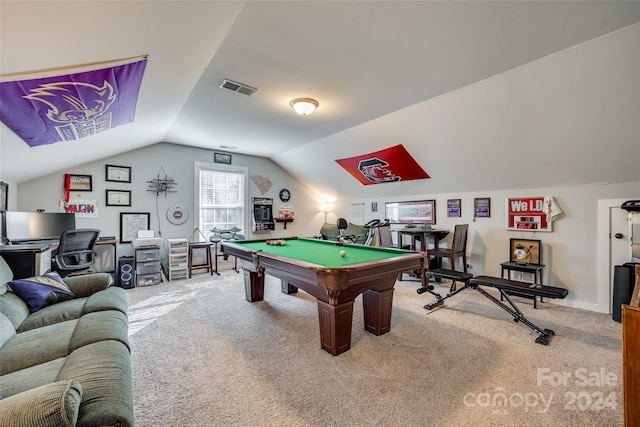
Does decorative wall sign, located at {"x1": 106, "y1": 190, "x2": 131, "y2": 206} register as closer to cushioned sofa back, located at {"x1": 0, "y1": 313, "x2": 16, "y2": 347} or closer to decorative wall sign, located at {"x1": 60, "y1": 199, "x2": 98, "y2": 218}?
decorative wall sign, located at {"x1": 60, "y1": 199, "x2": 98, "y2": 218}

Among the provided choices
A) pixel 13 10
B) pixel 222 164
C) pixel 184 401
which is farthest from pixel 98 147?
pixel 184 401

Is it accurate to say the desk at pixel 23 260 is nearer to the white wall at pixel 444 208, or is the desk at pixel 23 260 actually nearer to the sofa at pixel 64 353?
the sofa at pixel 64 353

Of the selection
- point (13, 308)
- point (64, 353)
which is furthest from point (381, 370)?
point (13, 308)

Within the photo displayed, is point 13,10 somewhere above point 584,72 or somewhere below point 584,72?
below

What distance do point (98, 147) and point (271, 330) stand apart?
12.4 feet

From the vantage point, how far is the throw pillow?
860 millimetres

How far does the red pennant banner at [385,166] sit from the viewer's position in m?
5.00

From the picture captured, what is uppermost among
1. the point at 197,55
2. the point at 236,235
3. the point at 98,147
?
the point at 197,55

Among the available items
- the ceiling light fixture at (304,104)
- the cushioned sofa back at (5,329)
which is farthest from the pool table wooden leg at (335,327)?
the ceiling light fixture at (304,104)

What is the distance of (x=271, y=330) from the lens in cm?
299

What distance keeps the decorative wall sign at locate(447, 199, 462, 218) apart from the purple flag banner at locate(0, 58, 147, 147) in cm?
506

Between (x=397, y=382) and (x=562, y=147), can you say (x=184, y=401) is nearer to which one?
(x=397, y=382)

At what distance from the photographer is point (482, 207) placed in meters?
4.82

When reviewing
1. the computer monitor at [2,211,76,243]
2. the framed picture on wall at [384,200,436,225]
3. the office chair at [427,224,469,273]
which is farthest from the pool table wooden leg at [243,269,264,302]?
the framed picture on wall at [384,200,436,225]
